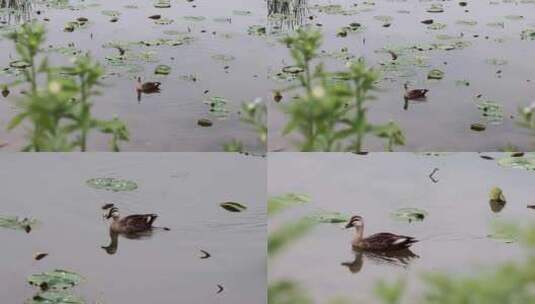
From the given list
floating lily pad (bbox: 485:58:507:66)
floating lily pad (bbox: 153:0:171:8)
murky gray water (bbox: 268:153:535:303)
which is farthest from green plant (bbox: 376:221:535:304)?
floating lily pad (bbox: 153:0:171:8)

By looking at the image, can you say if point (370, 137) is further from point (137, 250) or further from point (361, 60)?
point (137, 250)

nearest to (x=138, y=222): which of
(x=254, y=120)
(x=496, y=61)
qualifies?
(x=254, y=120)

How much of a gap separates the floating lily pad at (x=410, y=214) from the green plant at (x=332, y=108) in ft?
1.09

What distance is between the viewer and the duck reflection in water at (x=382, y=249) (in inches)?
67.3

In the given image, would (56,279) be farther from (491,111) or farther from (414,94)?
(491,111)

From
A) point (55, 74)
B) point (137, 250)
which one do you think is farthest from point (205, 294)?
point (55, 74)

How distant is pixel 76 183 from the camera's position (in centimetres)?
201

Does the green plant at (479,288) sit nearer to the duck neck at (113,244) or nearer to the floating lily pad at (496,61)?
the duck neck at (113,244)

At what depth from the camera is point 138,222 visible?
1841mm

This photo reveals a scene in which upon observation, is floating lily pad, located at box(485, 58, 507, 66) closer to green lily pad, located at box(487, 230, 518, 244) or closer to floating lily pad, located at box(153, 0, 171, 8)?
green lily pad, located at box(487, 230, 518, 244)

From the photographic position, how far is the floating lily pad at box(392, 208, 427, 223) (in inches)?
73.0

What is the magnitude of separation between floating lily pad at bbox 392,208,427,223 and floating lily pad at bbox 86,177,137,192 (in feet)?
2.00

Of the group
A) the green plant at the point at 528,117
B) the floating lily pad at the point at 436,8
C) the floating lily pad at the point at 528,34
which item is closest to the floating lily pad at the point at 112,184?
the green plant at the point at 528,117

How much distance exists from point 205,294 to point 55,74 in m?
0.99
